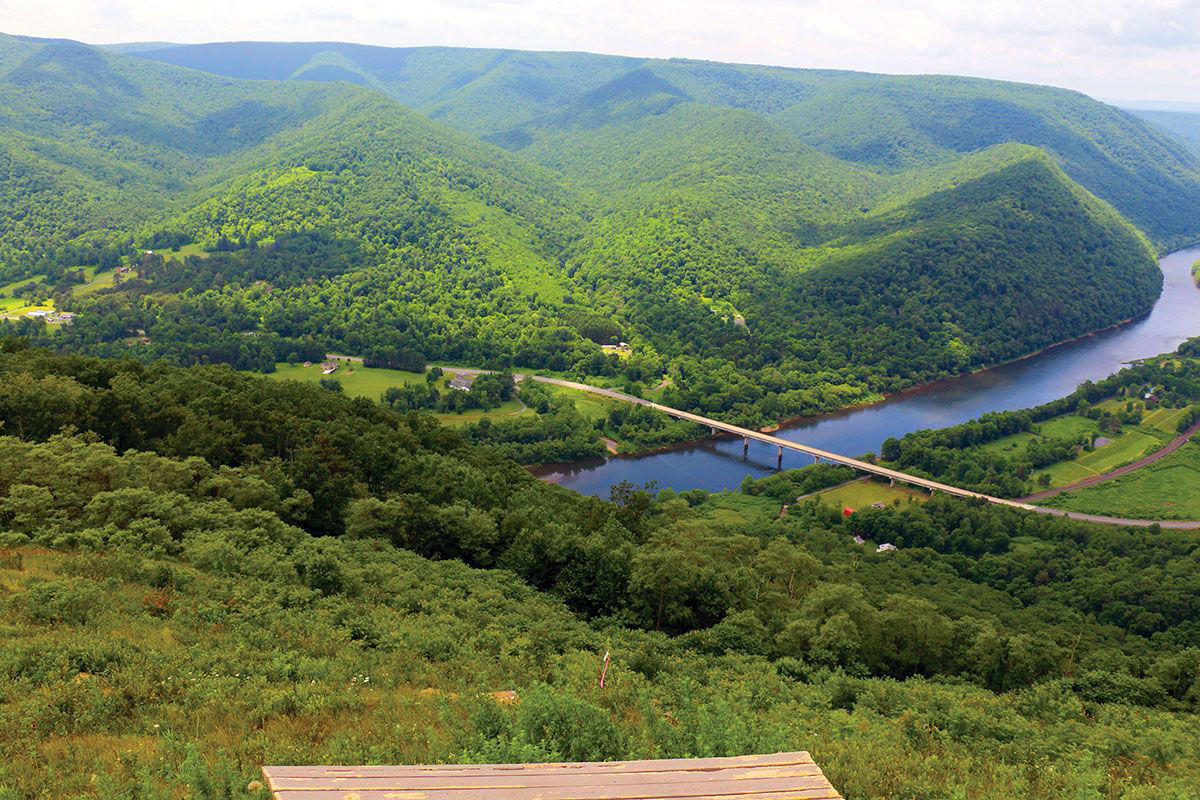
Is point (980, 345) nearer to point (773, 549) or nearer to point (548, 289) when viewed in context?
point (548, 289)

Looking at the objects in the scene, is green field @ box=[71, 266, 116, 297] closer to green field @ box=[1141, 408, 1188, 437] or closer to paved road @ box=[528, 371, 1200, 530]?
paved road @ box=[528, 371, 1200, 530]

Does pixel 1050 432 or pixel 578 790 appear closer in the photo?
pixel 578 790

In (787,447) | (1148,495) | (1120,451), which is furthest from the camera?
(787,447)

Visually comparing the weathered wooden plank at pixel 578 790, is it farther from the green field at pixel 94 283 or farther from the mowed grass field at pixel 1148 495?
the green field at pixel 94 283

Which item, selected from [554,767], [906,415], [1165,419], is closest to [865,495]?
[906,415]

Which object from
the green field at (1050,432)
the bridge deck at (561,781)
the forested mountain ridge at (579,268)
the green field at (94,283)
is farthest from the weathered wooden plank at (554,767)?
the green field at (94,283)

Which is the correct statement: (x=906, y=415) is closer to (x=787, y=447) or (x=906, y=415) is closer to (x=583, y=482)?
(x=787, y=447)

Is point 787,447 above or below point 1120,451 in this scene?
below
